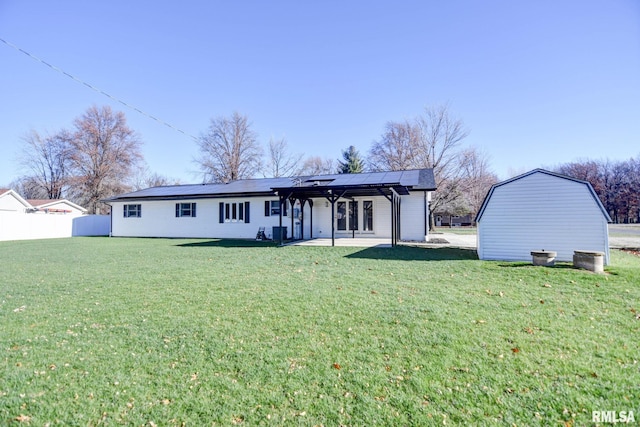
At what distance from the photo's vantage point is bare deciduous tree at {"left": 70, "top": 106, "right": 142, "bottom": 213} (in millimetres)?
29938

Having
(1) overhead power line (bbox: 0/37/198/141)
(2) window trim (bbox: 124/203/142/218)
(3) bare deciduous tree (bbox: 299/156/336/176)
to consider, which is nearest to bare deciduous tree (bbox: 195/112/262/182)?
(3) bare deciduous tree (bbox: 299/156/336/176)

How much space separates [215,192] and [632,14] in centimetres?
1967

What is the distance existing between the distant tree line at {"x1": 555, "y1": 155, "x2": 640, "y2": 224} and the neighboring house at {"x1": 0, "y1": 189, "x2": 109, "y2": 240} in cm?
6358

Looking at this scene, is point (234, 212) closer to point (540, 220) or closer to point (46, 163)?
point (540, 220)

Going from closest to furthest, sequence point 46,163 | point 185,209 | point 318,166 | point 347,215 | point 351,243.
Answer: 1. point 351,243
2. point 347,215
3. point 185,209
4. point 46,163
5. point 318,166

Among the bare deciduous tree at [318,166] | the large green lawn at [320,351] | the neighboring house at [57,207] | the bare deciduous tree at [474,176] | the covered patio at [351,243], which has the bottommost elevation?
the large green lawn at [320,351]

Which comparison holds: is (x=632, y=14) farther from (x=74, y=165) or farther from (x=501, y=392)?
(x=74, y=165)

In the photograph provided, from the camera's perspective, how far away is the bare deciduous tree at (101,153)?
29938 mm

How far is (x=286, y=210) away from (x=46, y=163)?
34883 millimetres

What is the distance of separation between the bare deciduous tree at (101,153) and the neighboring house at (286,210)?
38.9 feet

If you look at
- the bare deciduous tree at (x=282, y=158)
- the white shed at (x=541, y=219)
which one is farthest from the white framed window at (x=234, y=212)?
the bare deciduous tree at (x=282, y=158)

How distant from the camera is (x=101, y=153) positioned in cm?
3069

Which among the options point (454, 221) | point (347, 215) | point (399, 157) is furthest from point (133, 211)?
point (454, 221)

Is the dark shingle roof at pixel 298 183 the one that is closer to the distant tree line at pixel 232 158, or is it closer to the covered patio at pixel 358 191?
the covered patio at pixel 358 191
